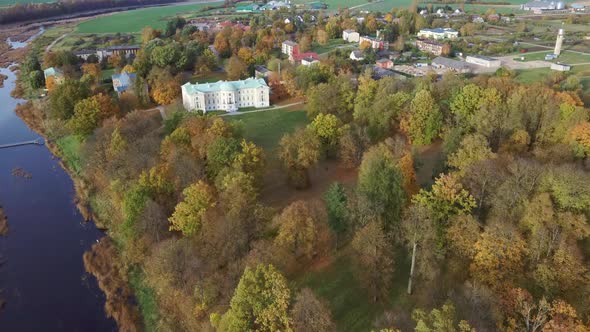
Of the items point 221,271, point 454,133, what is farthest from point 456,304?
point 454,133

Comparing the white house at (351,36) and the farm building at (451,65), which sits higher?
the white house at (351,36)

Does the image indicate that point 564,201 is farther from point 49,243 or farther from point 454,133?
point 49,243

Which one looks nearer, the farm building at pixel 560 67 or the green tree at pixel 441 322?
the green tree at pixel 441 322

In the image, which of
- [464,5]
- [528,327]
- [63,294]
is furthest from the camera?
[464,5]

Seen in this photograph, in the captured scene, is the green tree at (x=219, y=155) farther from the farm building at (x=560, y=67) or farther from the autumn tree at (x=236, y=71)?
the farm building at (x=560, y=67)

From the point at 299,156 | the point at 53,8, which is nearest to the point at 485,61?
the point at 299,156

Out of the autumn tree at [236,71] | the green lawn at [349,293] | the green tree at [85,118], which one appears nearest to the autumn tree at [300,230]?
the green lawn at [349,293]

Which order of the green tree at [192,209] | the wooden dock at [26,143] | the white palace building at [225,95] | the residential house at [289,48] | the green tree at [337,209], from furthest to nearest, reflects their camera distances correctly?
the residential house at [289,48]
the white palace building at [225,95]
the wooden dock at [26,143]
the green tree at [192,209]
the green tree at [337,209]
